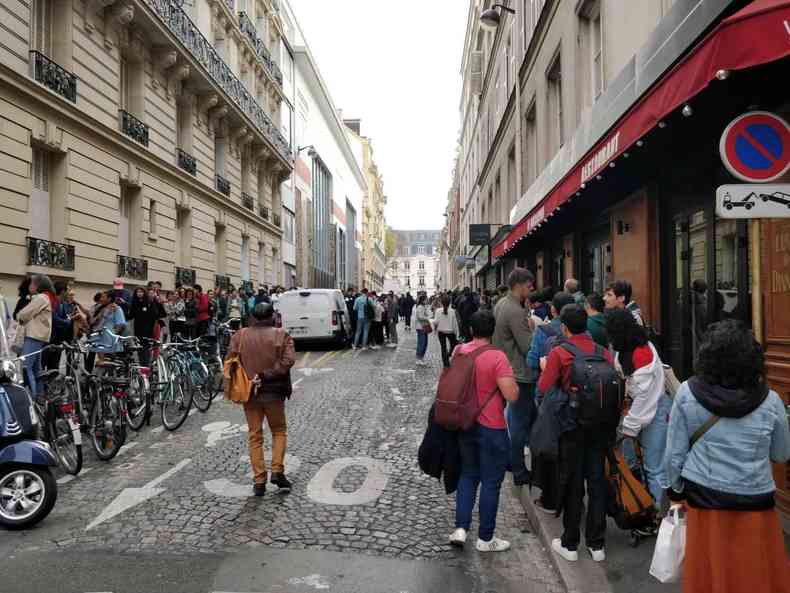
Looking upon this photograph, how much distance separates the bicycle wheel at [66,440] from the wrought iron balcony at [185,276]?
51.6ft

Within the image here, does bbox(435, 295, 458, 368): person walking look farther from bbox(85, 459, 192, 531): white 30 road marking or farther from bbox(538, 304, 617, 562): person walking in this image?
bbox(538, 304, 617, 562): person walking

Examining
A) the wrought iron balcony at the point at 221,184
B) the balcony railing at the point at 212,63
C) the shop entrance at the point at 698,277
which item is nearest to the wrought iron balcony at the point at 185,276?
the wrought iron balcony at the point at 221,184

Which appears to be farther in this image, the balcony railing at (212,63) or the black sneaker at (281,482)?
the balcony railing at (212,63)

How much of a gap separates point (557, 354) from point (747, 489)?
63.6 inches

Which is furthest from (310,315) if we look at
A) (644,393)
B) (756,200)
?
(756,200)

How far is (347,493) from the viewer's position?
19.7 ft

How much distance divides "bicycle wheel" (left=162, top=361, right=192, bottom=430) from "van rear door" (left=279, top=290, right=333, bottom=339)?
34.0 feet

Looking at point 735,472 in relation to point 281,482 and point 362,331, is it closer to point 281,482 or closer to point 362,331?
point 281,482

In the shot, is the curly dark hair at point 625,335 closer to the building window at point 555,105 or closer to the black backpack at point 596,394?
the black backpack at point 596,394

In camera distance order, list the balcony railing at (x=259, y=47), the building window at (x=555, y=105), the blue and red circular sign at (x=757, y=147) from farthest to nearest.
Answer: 1. the balcony railing at (x=259, y=47)
2. the building window at (x=555, y=105)
3. the blue and red circular sign at (x=757, y=147)

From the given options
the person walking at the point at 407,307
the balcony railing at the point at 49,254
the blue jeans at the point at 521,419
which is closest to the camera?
the blue jeans at the point at 521,419

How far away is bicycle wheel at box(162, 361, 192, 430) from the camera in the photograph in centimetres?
890

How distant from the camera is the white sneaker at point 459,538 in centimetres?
470

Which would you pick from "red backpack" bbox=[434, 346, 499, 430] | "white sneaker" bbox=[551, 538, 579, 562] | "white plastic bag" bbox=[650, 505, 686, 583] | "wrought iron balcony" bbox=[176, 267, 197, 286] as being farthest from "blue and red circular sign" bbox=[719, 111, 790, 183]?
"wrought iron balcony" bbox=[176, 267, 197, 286]
